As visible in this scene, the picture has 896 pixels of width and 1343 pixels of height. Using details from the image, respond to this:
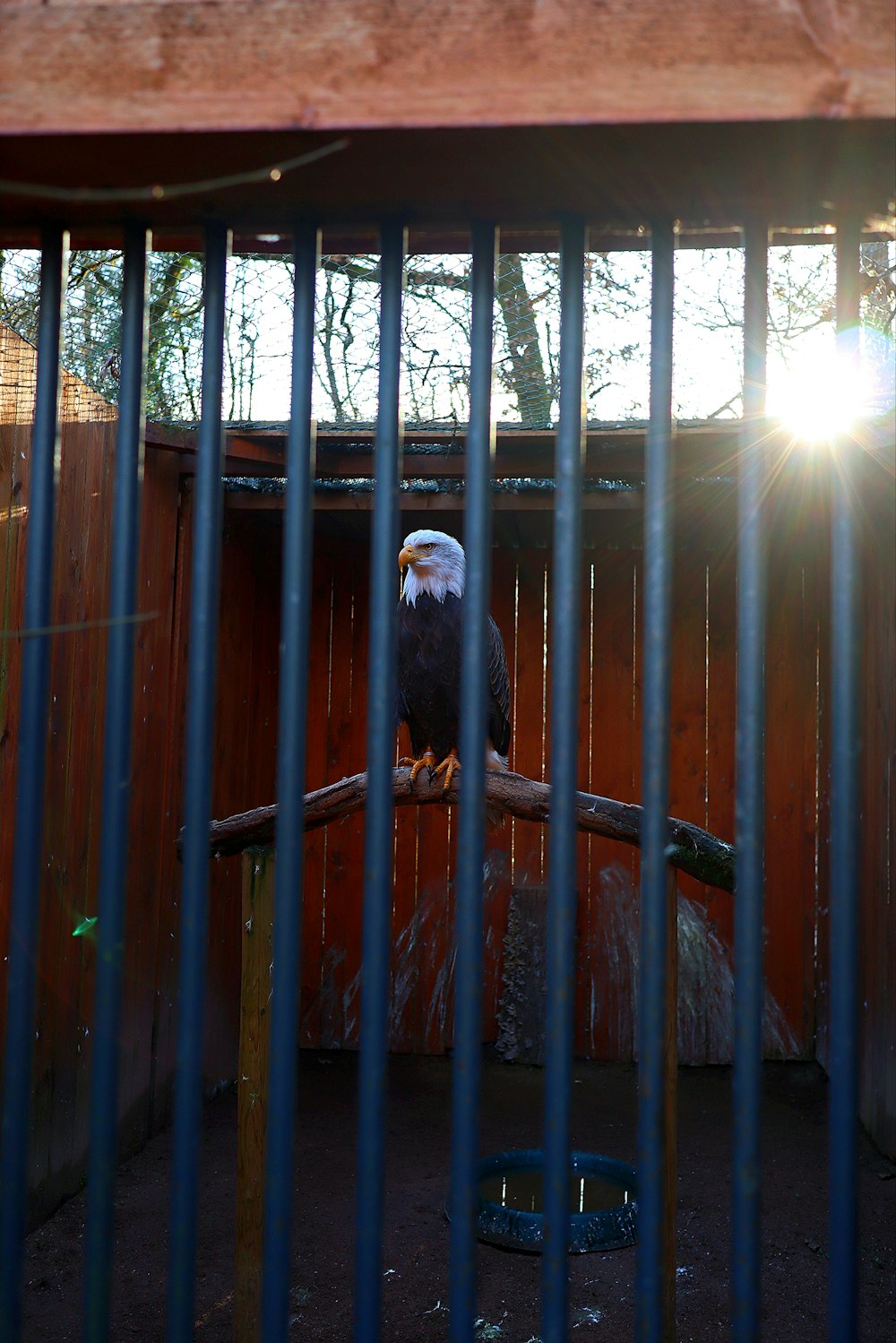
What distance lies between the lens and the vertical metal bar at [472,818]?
0.96 metres

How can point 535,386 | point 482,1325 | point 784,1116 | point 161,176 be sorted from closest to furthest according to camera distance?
point 161,176 → point 482,1325 → point 535,386 → point 784,1116

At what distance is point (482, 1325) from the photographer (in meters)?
2.92

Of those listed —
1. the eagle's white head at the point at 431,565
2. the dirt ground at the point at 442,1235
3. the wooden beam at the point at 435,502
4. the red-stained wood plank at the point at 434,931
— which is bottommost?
the dirt ground at the point at 442,1235

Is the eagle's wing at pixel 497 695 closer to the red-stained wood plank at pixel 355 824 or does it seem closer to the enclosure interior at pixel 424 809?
the enclosure interior at pixel 424 809

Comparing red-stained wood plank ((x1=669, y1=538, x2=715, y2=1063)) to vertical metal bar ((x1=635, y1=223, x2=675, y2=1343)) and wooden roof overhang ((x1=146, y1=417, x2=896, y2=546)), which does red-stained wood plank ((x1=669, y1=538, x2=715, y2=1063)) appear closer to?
wooden roof overhang ((x1=146, y1=417, x2=896, y2=546))

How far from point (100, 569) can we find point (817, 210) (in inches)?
132

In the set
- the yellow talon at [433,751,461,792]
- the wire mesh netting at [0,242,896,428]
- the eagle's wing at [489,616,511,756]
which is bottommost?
the yellow talon at [433,751,461,792]

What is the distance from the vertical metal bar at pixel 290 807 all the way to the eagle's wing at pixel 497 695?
2.93 meters

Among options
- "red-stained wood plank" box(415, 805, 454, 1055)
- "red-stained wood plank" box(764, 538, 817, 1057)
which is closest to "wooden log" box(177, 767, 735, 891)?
"red-stained wood plank" box(415, 805, 454, 1055)

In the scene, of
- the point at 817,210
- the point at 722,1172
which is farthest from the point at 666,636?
the point at 722,1172

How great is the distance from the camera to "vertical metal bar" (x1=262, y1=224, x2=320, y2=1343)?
3.20 ft

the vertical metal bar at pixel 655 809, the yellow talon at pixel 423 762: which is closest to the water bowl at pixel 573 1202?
the yellow talon at pixel 423 762

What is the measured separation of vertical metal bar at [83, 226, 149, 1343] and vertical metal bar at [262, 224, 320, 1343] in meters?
0.15

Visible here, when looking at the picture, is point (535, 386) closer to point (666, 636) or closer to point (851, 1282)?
point (666, 636)
